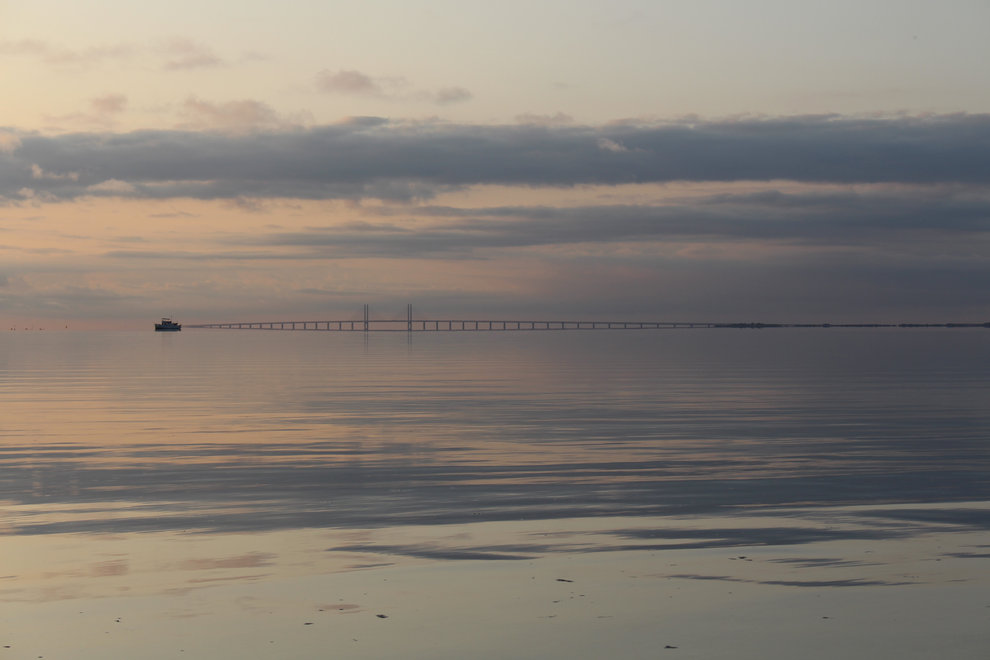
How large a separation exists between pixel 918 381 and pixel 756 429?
31.6 meters

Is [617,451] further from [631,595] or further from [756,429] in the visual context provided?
[631,595]

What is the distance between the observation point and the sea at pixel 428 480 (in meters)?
16.4

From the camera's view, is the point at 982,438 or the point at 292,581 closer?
the point at 292,581

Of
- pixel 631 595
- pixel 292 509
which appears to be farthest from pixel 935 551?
pixel 292 509

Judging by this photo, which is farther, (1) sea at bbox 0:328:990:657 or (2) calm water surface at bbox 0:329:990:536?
(2) calm water surface at bbox 0:329:990:536

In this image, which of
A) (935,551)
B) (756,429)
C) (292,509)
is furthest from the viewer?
(756,429)

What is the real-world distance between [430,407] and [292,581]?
30235mm

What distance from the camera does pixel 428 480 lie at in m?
24.3

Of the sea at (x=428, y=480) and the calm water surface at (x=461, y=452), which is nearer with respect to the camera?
the sea at (x=428, y=480)

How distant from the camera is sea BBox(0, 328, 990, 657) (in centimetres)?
1639

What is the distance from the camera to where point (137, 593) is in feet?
46.5

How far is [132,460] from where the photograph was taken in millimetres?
27734

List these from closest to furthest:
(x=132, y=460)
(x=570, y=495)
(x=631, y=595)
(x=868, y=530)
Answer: (x=631, y=595) < (x=868, y=530) < (x=570, y=495) < (x=132, y=460)

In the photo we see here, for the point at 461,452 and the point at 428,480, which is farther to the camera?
the point at 461,452
